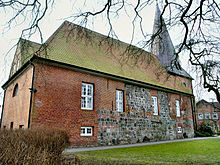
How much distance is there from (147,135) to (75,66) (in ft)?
24.9

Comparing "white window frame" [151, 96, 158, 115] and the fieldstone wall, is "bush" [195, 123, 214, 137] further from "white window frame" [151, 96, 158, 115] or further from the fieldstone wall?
"white window frame" [151, 96, 158, 115]

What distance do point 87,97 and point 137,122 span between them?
4.43 m

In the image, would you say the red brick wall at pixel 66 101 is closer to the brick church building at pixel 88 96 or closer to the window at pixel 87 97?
the brick church building at pixel 88 96

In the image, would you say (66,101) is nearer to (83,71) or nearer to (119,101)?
(83,71)

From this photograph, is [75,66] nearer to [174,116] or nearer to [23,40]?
[23,40]

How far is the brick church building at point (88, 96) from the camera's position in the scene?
9438 mm

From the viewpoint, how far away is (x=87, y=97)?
11320 millimetres

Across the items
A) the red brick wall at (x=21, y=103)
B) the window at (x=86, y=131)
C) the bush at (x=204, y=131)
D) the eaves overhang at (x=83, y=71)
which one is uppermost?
the eaves overhang at (x=83, y=71)

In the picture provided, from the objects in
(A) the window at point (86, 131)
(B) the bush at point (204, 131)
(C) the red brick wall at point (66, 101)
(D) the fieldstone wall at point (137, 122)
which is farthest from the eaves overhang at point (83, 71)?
(B) the bush at point (204, 131)

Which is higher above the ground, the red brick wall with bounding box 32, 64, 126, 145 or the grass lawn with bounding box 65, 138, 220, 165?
the red brick wall with bounding box 32, 64, 126, 145

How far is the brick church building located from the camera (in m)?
9.44

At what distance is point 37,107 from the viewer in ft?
30.0

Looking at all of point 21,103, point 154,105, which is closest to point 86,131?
point 21,103

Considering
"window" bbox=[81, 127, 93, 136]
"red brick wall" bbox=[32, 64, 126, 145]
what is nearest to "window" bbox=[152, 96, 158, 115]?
"red brick wall" bbox=[32, 64, 126, 145]
